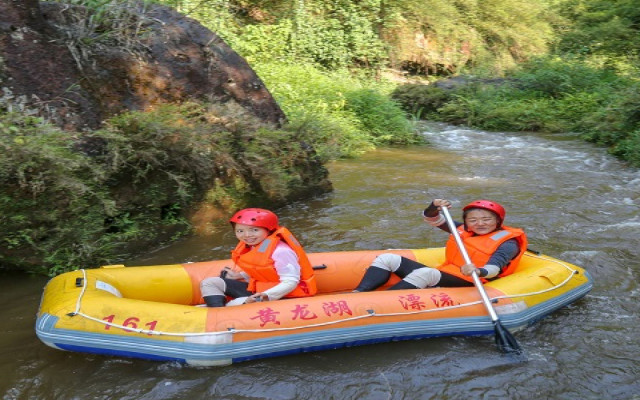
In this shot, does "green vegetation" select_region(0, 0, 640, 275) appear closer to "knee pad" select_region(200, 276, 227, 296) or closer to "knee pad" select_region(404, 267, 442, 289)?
"knee pad" select_region(200, 276, 227, 296)

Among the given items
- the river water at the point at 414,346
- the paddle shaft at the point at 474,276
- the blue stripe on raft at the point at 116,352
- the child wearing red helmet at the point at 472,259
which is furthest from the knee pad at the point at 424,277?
the blue stripe on raft at the point at 116,352

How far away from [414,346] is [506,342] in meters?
0.53

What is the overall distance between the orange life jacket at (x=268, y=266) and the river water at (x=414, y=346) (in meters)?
0.49

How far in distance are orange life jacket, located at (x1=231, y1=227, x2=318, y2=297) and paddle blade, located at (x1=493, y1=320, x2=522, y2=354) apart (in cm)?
116

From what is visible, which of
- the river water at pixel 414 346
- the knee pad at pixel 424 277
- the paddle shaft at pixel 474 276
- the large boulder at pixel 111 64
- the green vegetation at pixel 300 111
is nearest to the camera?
the river water at pixel 414 346

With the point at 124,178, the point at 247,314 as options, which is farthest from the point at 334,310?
the point at 124,178

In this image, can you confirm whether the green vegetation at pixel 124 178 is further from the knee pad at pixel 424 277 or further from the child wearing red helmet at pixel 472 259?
the knee pad at pixel 424 277

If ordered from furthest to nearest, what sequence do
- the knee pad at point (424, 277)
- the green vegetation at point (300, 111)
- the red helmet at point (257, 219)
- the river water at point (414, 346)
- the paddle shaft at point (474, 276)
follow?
the green vegetation at point (300, 111) → the knee pad at point (424, 277) → the red helmet at point (257, 219) → the paddle shaft at point (474, 276) → the river water at point (414, 346)

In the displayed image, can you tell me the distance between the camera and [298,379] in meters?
3.21

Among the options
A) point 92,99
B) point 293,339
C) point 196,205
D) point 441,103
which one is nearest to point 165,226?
point 196,205

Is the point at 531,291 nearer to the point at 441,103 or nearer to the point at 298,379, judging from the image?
the point at 298,379

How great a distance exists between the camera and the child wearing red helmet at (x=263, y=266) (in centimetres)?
366

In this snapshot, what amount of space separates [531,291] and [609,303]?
73 cm

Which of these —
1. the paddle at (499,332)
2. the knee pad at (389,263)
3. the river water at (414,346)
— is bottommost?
the river water at (414,346)
